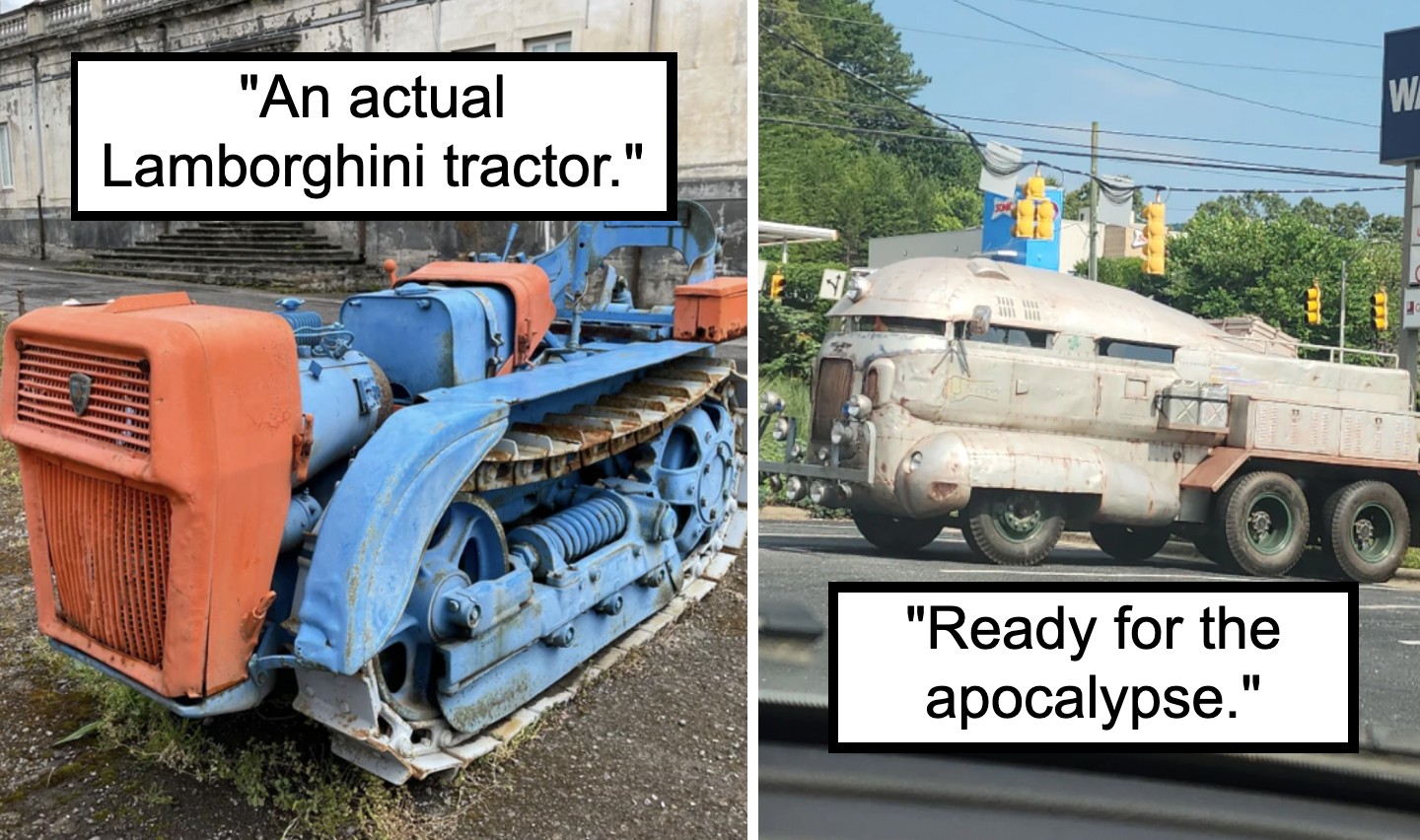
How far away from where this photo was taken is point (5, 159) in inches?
172

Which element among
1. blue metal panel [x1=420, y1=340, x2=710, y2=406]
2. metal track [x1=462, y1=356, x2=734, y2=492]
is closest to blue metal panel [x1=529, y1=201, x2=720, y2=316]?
blue metal panel [x1=420, y1=340, x2=710, y2=406]

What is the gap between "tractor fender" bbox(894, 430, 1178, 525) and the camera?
6.94 ft

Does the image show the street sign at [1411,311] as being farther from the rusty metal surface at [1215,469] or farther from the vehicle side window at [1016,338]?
the vehicle side window at [1016,338]

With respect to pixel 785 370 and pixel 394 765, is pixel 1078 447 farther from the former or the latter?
pixel 394 765

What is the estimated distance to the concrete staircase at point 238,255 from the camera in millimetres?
3711

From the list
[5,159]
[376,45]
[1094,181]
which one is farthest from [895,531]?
[5,159]

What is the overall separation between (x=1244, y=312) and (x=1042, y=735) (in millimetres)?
1070

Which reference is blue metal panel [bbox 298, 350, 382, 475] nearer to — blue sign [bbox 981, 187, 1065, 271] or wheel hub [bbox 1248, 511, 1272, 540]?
blue sign [bbox 981, 187, 1065, 271]

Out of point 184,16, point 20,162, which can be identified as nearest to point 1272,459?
point 184,16

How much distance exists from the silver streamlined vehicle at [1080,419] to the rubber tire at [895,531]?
0.02 metres

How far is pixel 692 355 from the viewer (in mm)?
4070

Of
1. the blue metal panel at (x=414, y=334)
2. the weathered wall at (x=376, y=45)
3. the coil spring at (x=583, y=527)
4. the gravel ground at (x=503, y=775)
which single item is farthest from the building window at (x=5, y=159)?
the coil spring at (x=583, y=527)

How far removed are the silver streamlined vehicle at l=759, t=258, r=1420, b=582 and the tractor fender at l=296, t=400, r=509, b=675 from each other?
80 cm

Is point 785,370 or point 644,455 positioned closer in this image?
Result: point 785,370
